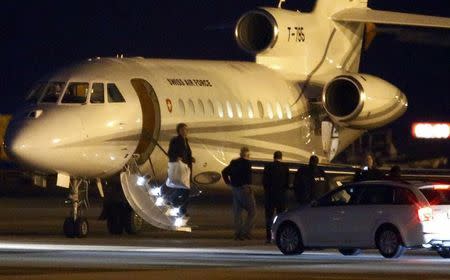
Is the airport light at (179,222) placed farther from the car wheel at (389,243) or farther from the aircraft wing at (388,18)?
the aircraft wing at (388,18)

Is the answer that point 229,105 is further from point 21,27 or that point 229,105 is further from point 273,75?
point 21,27

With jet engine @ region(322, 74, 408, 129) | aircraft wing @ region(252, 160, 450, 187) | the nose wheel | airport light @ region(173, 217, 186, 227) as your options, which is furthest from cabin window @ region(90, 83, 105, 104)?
jet engine @ region(322, 74, 408, 129)

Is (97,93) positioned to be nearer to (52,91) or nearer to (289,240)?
(52,91)

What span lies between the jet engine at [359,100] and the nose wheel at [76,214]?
23.0ft

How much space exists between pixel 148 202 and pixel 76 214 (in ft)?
4.88

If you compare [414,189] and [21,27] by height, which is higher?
[414,189]

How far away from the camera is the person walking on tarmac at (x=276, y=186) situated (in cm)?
3136

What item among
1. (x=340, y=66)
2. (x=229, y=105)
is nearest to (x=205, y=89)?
(x=229, y=105)

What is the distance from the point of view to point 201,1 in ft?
311

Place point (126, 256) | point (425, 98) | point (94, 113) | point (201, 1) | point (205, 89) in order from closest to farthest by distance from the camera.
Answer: point (126, 256) < point (94, 113) < point (205, 89) < point (425, 98) < point (201, 1)

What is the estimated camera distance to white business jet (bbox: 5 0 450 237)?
3177 cm

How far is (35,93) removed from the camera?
32656 millimetres

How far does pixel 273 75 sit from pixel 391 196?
11.6 metres

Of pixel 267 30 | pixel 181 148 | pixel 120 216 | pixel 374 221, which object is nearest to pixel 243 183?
pixel 181 148
